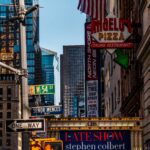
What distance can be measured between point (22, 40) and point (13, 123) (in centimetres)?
239

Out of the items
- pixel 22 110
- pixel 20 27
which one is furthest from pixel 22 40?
pixel 22 110

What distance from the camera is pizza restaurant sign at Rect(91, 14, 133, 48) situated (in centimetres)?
3350

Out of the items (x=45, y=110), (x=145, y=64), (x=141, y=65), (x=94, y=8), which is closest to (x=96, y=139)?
(x=145, y=64)

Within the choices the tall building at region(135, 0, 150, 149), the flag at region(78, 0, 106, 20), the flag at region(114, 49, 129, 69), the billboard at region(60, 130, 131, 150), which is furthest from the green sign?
the flag at region(114, 49, 129, 69)

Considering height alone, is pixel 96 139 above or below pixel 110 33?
below

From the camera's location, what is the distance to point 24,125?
1703 centimetres

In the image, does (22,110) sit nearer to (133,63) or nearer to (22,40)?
(22,40)

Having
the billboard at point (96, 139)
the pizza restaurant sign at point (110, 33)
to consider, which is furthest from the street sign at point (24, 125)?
the pizza restaurant sign at point (110, 33)

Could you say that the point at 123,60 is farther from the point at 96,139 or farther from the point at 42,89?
the point at 42,89

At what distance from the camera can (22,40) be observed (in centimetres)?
1656

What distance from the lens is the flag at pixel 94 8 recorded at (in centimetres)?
3459

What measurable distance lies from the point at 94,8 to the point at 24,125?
61.3 ft

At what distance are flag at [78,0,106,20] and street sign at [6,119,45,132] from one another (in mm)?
17758

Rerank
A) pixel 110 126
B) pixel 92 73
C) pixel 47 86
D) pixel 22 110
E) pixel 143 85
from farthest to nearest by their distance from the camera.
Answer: pixel 92 73 < pixel 143 85 < pixel 110 126 < pixel 47 86 < pixel 22 110
